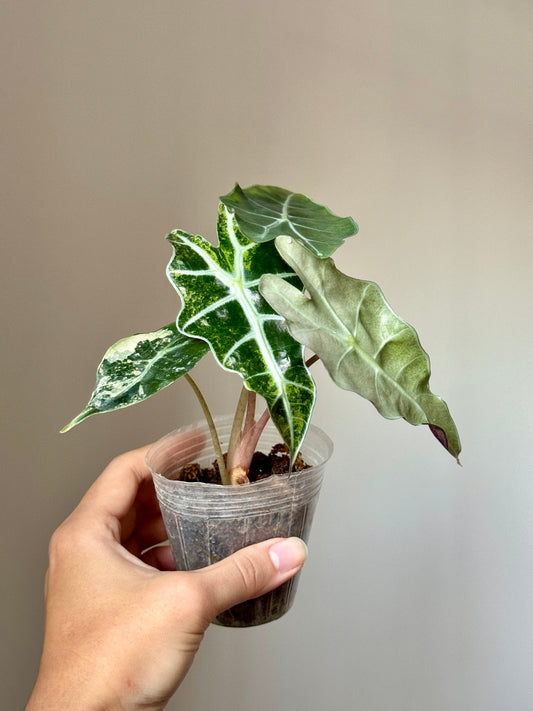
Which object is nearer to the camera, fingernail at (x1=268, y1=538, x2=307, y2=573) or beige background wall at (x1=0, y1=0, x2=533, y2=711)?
fingernail at (x1=268, y1=538, x2=307, y2=573)

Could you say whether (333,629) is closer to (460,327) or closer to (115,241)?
(460,327)

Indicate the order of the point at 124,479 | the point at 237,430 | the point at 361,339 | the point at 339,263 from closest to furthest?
the point at 361,339 → the point at 237,430 → the point at 124,479 → the point at 339,263

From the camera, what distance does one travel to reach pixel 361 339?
477mm

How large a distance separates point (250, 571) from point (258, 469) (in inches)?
5.6

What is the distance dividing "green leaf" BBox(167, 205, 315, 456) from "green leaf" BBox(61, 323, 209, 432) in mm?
42

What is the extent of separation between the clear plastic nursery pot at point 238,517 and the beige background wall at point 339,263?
0.42m

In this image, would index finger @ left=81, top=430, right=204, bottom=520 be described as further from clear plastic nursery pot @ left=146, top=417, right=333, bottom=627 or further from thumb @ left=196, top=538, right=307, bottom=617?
thumb @ left=196, top=538, right=307, bottom=617

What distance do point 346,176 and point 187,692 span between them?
1.17 metres

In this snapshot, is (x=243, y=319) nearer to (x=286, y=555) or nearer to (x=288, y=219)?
(x=288, y=219)

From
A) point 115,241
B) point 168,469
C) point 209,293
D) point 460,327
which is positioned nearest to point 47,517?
point 168,469

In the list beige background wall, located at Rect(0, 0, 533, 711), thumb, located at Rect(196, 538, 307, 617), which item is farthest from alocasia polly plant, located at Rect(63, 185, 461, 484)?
beige background wall, located at Rect(0, 0, 533, 711)

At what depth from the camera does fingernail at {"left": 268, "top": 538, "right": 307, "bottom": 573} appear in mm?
547

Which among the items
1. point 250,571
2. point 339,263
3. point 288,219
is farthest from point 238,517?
point 339,263

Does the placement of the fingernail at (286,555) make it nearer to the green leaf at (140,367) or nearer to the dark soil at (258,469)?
the dark soil at (258,469)
